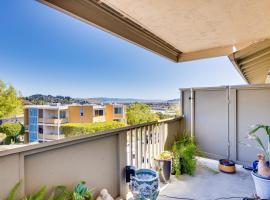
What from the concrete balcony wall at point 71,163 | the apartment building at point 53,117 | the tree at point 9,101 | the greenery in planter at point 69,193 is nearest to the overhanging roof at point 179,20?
the tree at point 9,101

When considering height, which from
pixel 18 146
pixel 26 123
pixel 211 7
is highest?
pixel 211 7

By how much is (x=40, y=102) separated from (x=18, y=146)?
15.9 inches

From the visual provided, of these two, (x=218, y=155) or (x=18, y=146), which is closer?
(x=18, y=146)

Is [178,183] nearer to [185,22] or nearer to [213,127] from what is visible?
[213,127]

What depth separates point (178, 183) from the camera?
3.04 m

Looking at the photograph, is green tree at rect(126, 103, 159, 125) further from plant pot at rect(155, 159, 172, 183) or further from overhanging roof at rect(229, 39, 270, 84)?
overhanging roof at rect(229, 39, 270, 84)

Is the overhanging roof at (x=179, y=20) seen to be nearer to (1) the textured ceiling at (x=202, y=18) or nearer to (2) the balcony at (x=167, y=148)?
(1) the textured ceiling at (x=202, y=18)

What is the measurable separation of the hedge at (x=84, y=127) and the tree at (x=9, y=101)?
454 mm

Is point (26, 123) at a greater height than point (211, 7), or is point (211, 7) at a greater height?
point (211, 7)

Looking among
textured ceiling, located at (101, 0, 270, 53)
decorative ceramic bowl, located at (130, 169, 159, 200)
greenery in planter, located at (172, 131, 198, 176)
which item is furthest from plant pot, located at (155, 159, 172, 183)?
textured ceiling, located at (101, 0, 270, 53)

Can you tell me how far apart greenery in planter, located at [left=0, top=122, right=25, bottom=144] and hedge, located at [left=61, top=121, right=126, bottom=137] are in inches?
14.7

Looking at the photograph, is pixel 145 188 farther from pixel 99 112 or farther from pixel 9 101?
pixel 9 101

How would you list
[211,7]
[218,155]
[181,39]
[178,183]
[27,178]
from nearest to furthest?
[27,178], [211,7], [178,183], [181,39], [218,155]

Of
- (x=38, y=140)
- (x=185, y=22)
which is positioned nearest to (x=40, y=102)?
(x=38, y=140)
